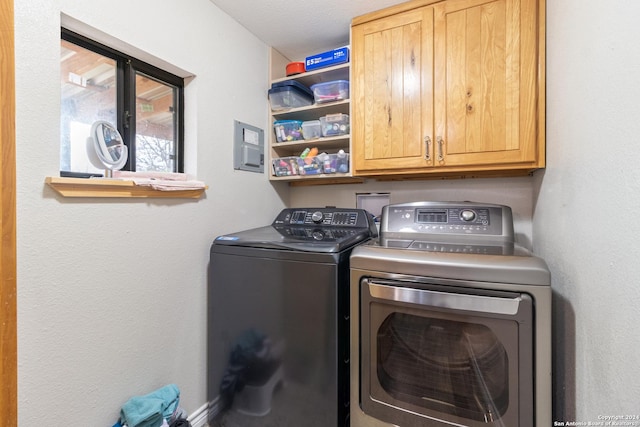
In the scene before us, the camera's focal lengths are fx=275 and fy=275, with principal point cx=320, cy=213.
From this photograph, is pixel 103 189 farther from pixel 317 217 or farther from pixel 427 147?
pixel 427 147

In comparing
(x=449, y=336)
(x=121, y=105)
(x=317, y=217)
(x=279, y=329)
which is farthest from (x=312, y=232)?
(x=121, y=105)

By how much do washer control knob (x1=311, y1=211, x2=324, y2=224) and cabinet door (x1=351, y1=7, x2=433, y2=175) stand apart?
36 cm

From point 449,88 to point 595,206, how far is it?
0.93m

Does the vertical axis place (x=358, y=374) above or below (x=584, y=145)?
below

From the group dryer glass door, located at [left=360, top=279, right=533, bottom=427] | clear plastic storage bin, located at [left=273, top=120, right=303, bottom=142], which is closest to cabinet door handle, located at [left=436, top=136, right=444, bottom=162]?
dryer glass door, located at [left=360, top=279, right=533, bottom=427]

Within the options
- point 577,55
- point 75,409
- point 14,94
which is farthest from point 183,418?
point 577,55

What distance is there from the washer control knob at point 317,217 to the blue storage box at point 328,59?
3.20ft

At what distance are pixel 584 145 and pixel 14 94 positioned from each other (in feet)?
5.84

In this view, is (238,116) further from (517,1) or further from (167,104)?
(517,1)

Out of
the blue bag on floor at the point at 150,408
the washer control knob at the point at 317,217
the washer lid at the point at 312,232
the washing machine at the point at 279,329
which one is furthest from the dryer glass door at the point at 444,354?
the blue bag on floor at the point at 150,408

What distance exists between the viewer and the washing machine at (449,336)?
2.95 ft

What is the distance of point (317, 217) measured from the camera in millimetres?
1793

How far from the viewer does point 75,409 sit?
3.35 ft

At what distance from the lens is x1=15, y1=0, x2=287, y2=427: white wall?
3.00 ft
